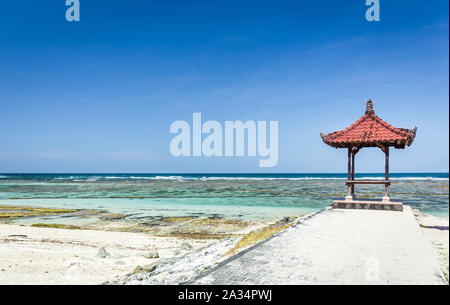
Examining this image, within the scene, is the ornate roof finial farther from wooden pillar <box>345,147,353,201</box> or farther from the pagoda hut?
wooden pillar <box>345,147,353,201</box>

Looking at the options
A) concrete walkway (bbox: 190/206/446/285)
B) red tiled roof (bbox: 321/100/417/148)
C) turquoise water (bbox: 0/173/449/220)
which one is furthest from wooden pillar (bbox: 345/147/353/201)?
concrete walkway (bbox: 190/206/446/285)

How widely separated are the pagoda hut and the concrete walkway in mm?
4337

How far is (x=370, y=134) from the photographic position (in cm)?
1197

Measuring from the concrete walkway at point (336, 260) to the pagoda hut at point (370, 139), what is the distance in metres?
4.34

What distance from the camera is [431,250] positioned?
5555 millimetres

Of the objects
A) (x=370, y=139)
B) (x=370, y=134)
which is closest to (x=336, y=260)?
(x=370, y=139)

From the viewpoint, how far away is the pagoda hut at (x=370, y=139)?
11.5 m

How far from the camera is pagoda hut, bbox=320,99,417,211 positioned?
11.5 metres

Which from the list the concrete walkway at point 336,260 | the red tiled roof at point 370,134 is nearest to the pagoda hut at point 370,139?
the red tiled roof at point 370,134

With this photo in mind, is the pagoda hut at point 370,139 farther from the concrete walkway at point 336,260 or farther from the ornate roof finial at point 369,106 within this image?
the concrete walkway at point 336,260

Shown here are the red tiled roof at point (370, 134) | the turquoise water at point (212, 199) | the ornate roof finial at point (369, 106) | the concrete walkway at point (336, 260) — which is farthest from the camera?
the turquoise water at point (212, 199)
